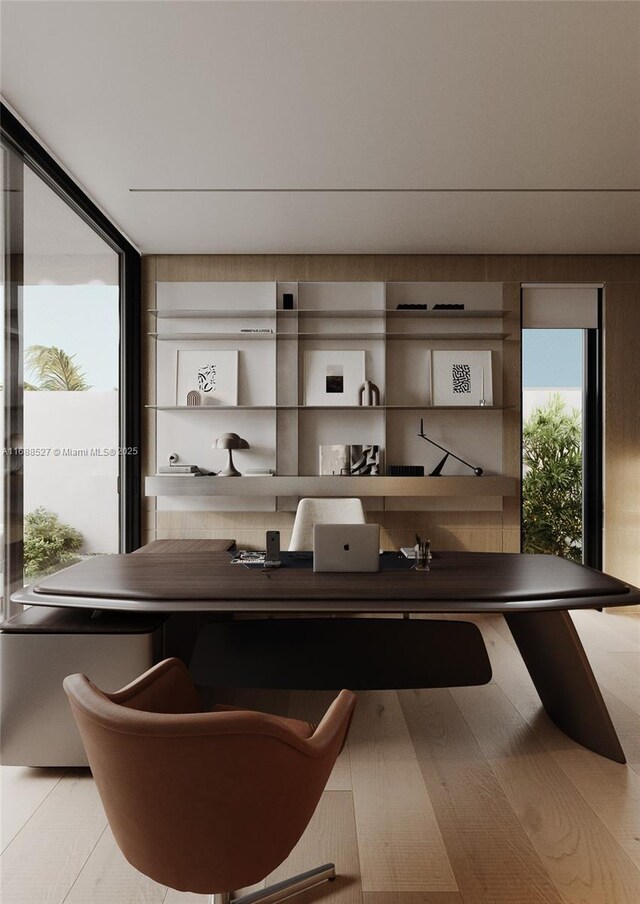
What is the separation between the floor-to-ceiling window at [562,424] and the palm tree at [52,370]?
3.36 meters

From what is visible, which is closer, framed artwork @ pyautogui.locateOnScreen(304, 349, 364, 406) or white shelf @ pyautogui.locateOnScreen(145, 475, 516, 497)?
white shelf @ pyautogui.locateOnScreen(145, 475, 516, 497)

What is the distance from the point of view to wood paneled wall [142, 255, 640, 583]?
5.09m

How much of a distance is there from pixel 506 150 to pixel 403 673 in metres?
2.58

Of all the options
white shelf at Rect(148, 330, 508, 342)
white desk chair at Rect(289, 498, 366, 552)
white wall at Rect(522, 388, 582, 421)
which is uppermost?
white shelf at Rect(148, 330, 508, 342)

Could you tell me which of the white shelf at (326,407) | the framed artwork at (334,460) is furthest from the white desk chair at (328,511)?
the white shelf at (326,407)

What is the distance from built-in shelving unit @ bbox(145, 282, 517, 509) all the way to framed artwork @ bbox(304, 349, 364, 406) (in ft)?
0.17

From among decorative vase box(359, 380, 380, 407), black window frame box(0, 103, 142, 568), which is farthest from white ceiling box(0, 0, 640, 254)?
decorative vase box(359, 380, 380, 407)

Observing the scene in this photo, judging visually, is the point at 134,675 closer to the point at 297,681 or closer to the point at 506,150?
the point at 297,681

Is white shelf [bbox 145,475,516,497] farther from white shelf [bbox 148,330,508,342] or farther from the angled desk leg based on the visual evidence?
the angled desk leg

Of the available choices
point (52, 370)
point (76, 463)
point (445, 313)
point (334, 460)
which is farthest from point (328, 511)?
point (52, 370)

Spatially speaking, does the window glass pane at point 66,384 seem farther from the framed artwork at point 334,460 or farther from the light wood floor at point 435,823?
the framed artwork at point 334,460

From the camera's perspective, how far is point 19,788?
7.81 ft

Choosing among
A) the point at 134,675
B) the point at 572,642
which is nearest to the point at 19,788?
the point at 134,675

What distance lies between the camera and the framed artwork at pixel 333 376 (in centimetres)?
508
